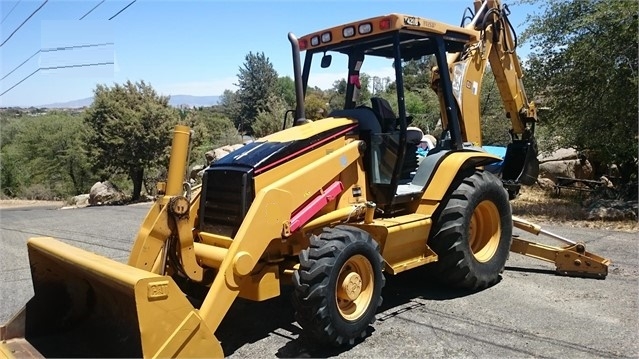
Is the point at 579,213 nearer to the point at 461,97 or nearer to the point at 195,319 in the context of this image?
the point at 461,97

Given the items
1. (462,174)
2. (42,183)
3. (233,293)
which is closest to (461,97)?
(462,174)

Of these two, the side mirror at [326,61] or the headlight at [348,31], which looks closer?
the headlight at [348,31]

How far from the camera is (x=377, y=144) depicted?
17.0 feet

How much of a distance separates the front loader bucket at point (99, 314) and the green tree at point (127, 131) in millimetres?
20530

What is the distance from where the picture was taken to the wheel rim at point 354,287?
421 cm

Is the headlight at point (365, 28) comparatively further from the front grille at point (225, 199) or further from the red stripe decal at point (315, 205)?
the front grille at point (225, 199)

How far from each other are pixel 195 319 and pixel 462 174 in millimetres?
3525

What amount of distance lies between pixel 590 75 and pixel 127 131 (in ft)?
63.1

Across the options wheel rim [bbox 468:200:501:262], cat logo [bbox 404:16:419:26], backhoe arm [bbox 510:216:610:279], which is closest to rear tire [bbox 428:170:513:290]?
wheel rim [bbox 468:200:501:262]

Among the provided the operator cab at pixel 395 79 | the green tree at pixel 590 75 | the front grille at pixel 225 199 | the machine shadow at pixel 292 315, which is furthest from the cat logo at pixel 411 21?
the green tree at pixel 590 75

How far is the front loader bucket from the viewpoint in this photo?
3.30 m

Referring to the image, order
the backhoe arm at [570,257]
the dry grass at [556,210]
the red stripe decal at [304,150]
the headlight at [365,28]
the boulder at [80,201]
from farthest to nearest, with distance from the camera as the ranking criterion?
1. the boulder at [80,201]
2. the dry grass at [556,210]
3. the backhoe arm at [570,257]
4. the headlight at [365,28]
5. the red stripe decal at [304,150]

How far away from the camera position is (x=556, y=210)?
11.7 m

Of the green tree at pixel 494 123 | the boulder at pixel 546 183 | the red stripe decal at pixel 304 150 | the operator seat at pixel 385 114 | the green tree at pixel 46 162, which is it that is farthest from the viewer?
the green tree at pixel 46 162
